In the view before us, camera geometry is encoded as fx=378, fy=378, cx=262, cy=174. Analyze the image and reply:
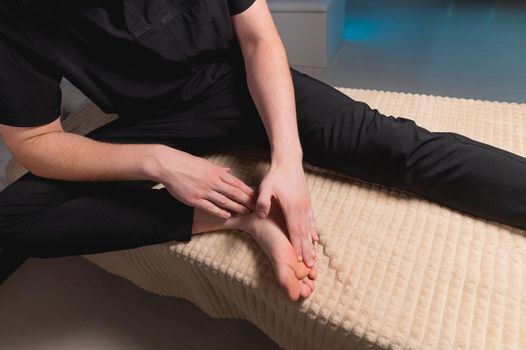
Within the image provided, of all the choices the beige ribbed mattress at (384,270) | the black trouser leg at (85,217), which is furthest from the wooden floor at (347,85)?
the black trouser leg at (85,217)

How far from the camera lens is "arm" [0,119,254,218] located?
2.33 feet

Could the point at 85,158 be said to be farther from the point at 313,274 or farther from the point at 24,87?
the point at 313,274

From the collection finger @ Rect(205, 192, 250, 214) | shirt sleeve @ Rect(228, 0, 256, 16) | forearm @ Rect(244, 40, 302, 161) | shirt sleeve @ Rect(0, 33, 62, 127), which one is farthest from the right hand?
shirt sleeve @ Rect(228, 0, 256, 16)

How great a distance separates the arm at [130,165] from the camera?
0.71m

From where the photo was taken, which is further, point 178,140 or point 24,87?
point 178,140

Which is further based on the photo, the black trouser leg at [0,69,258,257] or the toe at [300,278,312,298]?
the black trouser leg at [0,69,258,257]

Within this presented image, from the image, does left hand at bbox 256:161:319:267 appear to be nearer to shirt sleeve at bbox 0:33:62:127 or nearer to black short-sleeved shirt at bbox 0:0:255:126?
black short-sleeved shirt at bbox 0:0:255:126

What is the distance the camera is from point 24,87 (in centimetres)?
68

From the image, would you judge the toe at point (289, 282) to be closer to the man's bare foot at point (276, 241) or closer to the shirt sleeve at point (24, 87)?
the man's bare foot at point (276, 241)

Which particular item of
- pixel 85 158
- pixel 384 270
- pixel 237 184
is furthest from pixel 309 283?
pixel 85 158

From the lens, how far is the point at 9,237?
2.45 feet

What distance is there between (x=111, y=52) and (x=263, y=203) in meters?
0.43

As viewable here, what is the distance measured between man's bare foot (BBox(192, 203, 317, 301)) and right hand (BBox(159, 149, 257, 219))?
22 mm

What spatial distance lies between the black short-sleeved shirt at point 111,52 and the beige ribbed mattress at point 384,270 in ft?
0.73
